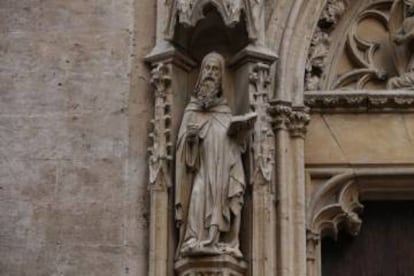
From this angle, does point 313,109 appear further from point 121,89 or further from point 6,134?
point 6,134

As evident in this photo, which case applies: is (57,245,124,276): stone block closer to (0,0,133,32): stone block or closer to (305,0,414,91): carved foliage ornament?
(0,0,133,32): stone block

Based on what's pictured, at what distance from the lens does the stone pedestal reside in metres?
9.78

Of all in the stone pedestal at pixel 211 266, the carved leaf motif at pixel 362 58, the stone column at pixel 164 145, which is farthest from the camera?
the carved leaf motif at pixel 362 58

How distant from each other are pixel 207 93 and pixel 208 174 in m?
0.62

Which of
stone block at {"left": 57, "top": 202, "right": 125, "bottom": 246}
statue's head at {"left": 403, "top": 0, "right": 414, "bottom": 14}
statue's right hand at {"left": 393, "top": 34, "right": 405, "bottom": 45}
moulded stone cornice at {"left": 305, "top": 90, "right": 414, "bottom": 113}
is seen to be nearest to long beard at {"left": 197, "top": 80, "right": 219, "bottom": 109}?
moulded stone cornice at {"left": 305, "top": 90, "right": 414, "bottom": 113}

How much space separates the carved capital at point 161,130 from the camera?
33.2 ft

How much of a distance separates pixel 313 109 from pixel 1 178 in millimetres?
2357

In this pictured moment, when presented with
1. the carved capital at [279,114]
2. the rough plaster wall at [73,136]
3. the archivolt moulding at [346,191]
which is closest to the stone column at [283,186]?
the carved capital at [279,114]

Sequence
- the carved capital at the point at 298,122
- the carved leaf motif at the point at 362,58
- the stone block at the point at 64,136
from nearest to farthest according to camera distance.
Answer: the stone block at the point at 64,136 → the carved capital at the point at 298,122 → the carved leaf motif at the point at 362,58

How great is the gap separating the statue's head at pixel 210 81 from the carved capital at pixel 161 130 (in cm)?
24

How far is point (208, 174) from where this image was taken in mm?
10023

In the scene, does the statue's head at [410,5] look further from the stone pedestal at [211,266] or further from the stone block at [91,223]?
the stone block at [91,223]

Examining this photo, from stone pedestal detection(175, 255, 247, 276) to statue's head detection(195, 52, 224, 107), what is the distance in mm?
1151

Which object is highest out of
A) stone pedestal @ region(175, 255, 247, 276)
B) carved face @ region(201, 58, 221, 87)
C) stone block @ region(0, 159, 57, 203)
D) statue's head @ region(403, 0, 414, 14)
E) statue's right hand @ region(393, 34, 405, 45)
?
statue's head @ region(403, 0, 414, 14)
